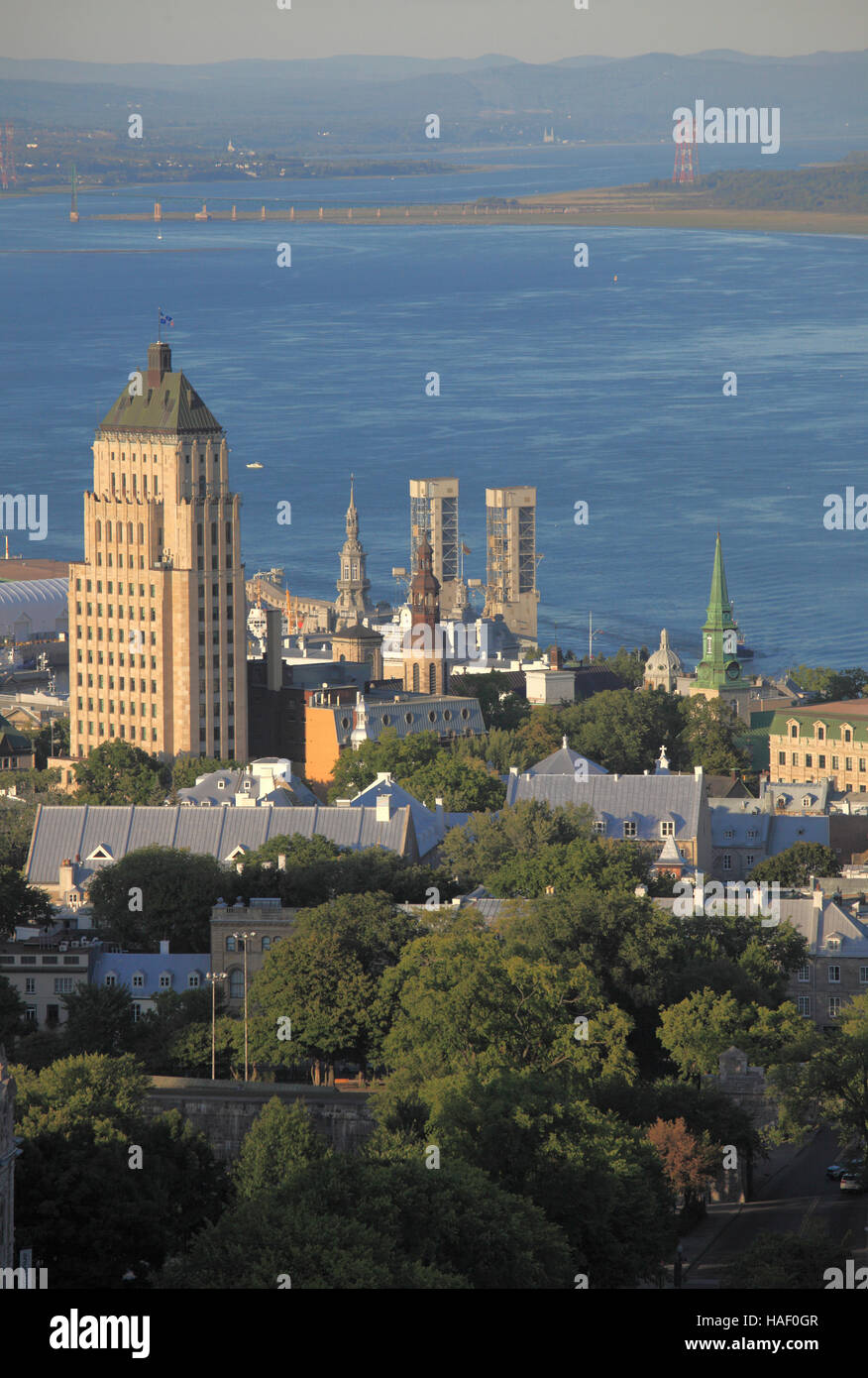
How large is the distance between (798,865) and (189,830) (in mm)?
14194

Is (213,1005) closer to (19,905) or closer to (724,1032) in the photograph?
(724,1032)

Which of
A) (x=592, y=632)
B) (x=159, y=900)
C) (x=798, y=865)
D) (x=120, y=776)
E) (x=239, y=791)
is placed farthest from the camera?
(x=592, y=632)

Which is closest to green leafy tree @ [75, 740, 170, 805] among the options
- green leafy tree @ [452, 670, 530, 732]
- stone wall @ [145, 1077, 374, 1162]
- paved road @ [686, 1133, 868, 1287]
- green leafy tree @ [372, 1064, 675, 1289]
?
green leafy tree @ [452, 670, 530, 732]

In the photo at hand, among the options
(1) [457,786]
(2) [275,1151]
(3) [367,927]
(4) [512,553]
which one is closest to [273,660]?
(1) [457,786]

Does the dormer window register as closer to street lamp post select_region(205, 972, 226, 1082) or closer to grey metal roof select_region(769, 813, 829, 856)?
street lamp post select_region(205, 972, 226, 1082)

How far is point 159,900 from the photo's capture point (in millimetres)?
61562

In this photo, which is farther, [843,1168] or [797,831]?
[797,831]

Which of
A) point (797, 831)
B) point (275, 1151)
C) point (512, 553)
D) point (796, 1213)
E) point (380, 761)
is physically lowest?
point (797, 831)

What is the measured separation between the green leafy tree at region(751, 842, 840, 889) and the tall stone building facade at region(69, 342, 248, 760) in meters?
30.4

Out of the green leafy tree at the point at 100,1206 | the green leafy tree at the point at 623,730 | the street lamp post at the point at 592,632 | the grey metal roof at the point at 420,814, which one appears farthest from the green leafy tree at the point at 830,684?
the green leafy tree at the point at 100,1206

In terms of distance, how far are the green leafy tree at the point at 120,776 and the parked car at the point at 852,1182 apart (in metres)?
39.6

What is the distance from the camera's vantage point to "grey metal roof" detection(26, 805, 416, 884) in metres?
70.6

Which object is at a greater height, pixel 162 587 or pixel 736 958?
pixel 162 587

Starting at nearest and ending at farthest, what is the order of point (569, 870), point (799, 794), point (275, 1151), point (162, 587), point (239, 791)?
1. point (275, 1151)
2. point (569, 870)
3. point (239, 791)
4. point (799, 794)
5. point (162, 587)
